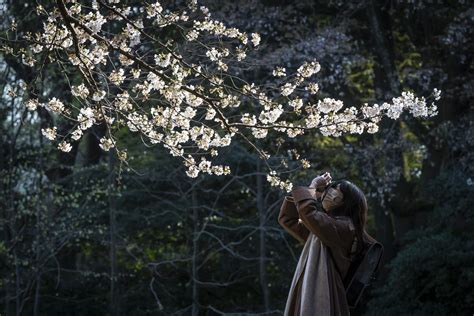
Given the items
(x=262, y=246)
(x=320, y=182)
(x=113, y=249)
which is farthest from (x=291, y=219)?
(x=113, y=249)

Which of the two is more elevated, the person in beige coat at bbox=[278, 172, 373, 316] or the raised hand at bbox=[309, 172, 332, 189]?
the raised hand at bbox=[309, 172, 332, 189]

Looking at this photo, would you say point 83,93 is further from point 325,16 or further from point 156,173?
point 325,16

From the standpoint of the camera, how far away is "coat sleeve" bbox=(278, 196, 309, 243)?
437cm

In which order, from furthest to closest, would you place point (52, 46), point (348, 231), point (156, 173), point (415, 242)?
1. point (156, 173)
2. point (415, 242)
3. point (348, 231)
4. point (52, 46)

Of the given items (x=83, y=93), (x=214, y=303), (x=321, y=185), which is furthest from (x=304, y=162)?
(x=214, y=303)

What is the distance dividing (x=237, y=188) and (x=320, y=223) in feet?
20.2

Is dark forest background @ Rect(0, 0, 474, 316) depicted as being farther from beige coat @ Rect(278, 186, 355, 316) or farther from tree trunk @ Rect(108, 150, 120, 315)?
beige coat @ Rect(278, 186, 355, 316)

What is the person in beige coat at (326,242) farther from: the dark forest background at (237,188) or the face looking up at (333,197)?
the dark forest background at (237,188)

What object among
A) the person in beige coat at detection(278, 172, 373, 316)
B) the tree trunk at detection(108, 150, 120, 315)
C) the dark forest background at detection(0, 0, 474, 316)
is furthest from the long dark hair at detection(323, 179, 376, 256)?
the tree trunk at detection(108, 150, 120, 315)

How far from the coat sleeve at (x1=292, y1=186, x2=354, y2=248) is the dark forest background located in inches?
181

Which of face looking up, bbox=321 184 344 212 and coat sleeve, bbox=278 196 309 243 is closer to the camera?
face looking up, bbox=321 184 344 212

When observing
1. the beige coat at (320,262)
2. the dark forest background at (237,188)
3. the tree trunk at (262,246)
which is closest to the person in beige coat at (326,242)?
the beige coat at (320,262)

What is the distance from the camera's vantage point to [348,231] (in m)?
4.14

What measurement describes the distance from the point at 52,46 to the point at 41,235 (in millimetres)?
5544
